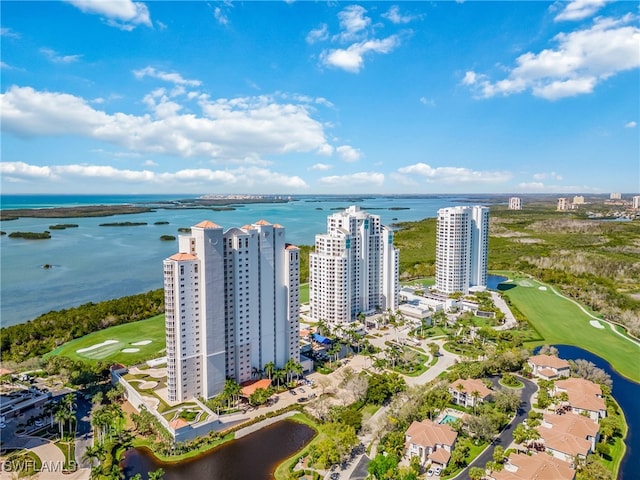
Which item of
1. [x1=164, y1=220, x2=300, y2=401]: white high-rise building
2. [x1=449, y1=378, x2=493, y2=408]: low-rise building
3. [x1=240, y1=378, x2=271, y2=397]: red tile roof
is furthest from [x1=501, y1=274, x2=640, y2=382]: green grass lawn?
[x1=240, y1=378, x2=271, y2=397]: red tile roof

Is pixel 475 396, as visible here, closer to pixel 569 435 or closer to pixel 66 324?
pixel 569 435

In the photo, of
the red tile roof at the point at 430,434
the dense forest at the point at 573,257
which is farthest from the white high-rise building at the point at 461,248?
the red tile roof at the point at 430,434

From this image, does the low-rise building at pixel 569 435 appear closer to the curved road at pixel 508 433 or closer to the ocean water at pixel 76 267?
the curved road at pixel 508 433

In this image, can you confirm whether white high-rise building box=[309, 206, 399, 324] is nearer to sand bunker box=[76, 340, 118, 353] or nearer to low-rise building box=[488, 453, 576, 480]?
sand bunker box=[76, 340, 118, 353]

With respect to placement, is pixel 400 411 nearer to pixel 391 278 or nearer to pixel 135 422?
pixel 135 422

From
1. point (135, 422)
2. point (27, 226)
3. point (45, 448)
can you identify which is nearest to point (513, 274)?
point (135, 422)

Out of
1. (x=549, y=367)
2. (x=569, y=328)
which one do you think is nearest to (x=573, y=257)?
(x=569, y=328)
